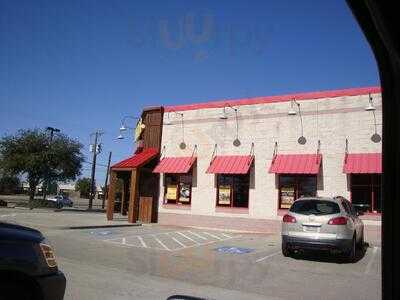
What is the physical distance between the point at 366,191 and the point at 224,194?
7.01 m

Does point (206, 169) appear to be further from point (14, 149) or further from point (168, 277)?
point (14, 149)

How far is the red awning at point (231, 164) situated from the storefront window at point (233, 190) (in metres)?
0.75

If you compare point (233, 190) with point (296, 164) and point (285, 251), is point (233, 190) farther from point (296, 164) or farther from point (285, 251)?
point (285, 251)

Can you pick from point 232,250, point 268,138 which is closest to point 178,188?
point 268,138

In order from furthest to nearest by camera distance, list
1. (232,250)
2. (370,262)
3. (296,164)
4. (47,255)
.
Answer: (296,164) < (232,250) < (370,262) < (47,255)

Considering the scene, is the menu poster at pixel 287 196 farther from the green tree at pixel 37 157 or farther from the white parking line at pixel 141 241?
the green tree at pixel 37 157

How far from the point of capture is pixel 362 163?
19938 millimetres

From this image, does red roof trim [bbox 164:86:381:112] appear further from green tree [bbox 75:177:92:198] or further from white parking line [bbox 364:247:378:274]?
green tree [bbox 75:177:92:198]

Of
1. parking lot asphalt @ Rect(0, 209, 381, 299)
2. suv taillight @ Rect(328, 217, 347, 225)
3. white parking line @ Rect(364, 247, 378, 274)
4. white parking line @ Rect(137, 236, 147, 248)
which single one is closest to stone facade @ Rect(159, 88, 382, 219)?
parking lot asphalt @ Rect(0, 209, 381, 299)

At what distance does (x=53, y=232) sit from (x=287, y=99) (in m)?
12.1

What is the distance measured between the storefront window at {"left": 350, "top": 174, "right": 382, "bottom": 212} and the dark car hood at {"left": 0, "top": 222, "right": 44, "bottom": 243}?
17.5 metres

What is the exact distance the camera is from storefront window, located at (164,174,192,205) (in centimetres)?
2520

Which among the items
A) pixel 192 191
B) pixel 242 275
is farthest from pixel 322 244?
pixel 192 191

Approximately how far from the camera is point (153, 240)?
1783 cm
